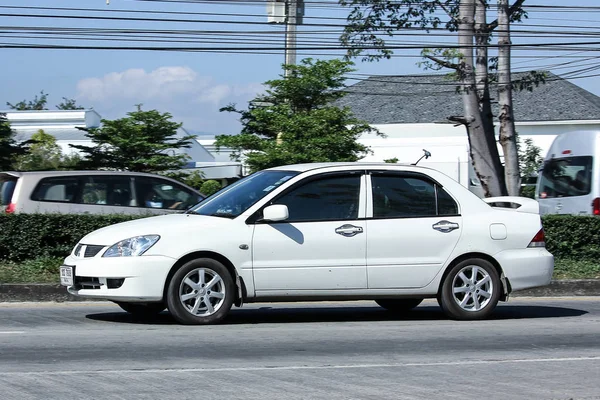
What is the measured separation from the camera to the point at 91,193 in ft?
53.7

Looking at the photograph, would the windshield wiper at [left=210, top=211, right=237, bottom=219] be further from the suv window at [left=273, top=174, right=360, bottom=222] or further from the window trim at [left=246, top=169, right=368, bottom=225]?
the suv window at [left=273, top=174, right=360, bottom=222]

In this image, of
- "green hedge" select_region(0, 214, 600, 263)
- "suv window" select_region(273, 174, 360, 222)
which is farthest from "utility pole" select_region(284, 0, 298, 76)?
"suv window" select_region(273, 174, 360, 222)

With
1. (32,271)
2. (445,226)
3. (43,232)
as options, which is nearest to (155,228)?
(445,226)

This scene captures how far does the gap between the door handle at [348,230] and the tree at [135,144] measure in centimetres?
1716


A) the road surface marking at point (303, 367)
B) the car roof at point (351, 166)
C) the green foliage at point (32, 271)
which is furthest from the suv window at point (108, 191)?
the road surface marking at point (303, 367)

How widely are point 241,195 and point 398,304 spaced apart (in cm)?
252

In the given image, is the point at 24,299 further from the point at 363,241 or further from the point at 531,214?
the point at 531,214

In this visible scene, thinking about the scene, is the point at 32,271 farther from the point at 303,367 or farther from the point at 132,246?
the point at 303,367

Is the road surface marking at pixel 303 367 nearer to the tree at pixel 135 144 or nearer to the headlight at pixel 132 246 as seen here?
the headlight at pixel 132 246

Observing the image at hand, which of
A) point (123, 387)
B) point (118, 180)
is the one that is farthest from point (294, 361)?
point (118, 180)

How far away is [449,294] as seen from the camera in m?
10.2

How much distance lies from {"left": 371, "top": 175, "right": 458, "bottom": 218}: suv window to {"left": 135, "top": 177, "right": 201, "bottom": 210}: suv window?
7.12m

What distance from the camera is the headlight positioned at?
→ 30.8 ft

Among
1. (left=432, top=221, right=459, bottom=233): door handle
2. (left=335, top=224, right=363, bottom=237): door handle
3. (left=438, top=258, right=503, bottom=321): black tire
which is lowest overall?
(left=438, top=258, right=503, bottom=321): black tire
